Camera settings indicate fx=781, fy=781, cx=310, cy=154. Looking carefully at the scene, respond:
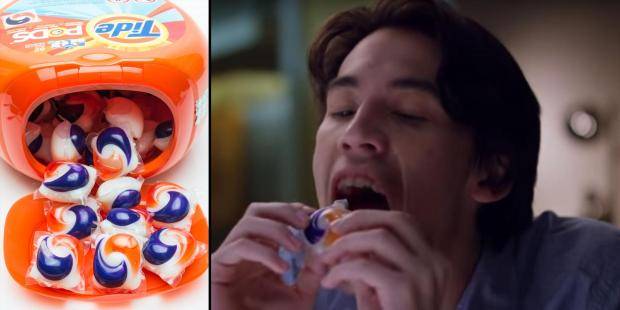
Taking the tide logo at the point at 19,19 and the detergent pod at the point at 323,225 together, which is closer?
the detergent pod at the point at 323,225

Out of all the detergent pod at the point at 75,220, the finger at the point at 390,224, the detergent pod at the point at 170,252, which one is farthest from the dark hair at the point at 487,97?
the detergent pod at the point at 75,220

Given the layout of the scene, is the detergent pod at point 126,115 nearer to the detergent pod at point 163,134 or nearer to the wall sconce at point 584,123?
the detergent pod at point 163,134

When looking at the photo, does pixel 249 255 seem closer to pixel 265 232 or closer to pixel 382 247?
pixel 265 232

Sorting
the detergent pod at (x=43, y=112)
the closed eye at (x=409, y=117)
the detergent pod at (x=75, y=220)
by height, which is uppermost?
the closed eye at (x=409, y=117)

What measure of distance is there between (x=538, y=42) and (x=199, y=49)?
30.3 inches

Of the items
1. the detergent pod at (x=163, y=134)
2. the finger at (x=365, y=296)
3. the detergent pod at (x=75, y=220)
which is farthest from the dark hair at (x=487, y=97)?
the detergent pod at (x=75, y=220)

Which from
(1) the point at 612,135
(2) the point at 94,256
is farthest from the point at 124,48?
(1) the point at 612,135

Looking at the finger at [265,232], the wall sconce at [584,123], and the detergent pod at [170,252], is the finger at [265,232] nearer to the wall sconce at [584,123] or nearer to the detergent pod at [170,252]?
the detergent pod at [170,252]

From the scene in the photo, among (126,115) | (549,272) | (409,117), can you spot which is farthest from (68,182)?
(549,272)

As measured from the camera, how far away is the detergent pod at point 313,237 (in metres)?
1.69

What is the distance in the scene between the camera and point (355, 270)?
5.47 ft

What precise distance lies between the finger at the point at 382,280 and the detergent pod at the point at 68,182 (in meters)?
0.62

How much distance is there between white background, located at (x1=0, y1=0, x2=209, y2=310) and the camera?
1810 millimetres

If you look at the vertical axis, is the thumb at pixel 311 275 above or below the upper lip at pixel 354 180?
below
